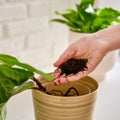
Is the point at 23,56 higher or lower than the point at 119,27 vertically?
lower

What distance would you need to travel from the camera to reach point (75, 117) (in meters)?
0.57

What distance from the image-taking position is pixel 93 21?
928 mm

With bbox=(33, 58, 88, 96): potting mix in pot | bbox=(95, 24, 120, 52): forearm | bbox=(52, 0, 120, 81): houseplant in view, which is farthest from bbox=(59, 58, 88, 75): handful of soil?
bbox=(52, 0, 120, 81): houseplant

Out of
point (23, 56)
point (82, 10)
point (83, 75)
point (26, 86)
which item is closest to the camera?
point (26, 86)

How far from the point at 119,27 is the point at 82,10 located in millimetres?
220

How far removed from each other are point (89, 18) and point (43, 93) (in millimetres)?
428

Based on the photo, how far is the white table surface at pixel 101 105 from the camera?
74 cm

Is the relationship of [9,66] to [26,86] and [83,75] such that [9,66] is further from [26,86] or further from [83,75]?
[83,75]

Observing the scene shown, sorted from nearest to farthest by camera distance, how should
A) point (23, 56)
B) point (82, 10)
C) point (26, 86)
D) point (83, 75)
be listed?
point (26, 86) → point (83, 75) → point (82, 10) → point (23, 56)

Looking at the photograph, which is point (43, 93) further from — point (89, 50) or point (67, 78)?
point (89, 50)

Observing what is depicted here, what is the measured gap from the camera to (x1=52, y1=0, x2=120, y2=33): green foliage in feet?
3.02

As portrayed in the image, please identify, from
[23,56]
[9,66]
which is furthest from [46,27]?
[9,66]

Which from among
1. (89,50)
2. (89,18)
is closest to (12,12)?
(89,18)

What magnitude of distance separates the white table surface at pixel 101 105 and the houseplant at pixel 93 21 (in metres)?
0.06
